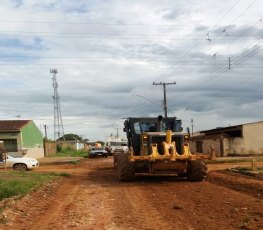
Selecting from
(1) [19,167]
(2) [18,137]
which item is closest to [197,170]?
(1) [19,167]

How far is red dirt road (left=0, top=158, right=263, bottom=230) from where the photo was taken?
1019cm

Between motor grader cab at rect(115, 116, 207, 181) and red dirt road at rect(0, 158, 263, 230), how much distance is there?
199cm

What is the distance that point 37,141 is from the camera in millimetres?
68312

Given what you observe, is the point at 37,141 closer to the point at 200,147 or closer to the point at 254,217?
the point at 200,147

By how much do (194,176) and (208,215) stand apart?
389 inches

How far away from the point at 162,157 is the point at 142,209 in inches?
295

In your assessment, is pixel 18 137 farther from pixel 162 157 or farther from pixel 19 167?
pixel 162 157

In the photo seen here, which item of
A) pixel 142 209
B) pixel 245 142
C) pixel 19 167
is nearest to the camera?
pixel 142 209

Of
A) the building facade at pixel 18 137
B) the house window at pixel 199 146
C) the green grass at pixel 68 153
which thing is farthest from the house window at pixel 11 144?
the house window at pixel 199 146

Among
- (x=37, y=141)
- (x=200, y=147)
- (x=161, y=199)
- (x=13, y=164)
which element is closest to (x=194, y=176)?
(x=161, y=199)

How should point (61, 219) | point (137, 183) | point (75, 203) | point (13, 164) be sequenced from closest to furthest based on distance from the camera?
point (61, 219) → point (75, 203) → point (137, 183) → point (13, 164)

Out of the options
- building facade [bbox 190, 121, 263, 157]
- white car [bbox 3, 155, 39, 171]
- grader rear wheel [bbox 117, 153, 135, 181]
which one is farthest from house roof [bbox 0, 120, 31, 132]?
grader rear wheel [bbox 117, 153, 135, 181]

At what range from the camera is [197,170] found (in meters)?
20.7

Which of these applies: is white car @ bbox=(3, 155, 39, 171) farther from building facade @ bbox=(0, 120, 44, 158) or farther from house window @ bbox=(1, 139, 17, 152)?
house window @ bbox=(1, 139, 17, 152)
